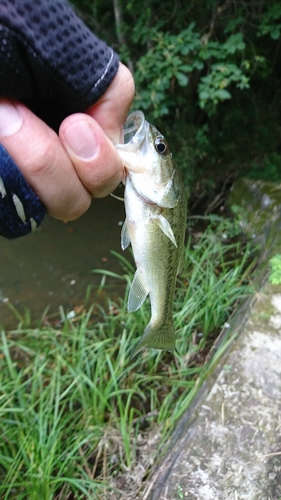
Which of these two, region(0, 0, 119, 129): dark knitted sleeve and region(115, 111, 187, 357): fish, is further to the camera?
region(115, 111, 187, 357): fish

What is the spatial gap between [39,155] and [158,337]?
1.04m

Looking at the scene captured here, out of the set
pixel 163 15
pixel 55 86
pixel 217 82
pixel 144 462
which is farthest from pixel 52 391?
pixel 163 15

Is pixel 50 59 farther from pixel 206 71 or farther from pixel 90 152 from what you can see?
pixel 206 71

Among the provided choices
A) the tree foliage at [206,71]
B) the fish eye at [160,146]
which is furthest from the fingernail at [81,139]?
the tree foliage at [206,71]

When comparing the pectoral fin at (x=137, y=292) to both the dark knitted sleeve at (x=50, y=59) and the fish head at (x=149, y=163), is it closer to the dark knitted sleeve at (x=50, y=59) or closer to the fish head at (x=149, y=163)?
the fish head at (x=149, y=163)

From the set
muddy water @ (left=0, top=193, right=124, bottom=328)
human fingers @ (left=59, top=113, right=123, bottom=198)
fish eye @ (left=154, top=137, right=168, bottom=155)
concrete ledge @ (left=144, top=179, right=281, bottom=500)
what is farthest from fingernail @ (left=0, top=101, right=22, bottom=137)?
muddy water @ (left=0, top=193, right=124, bottom=328)

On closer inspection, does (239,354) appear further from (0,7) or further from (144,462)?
(0,7)

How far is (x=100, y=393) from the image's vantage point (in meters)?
2.40

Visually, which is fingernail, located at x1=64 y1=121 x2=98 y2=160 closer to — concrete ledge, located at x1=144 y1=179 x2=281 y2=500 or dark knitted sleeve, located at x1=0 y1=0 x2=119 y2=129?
dark knitted sleeve, located at x1=0 y1=0 x2=119 y2=129

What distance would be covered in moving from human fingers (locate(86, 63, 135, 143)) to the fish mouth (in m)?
0.15

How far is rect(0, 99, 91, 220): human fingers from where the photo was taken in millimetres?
919

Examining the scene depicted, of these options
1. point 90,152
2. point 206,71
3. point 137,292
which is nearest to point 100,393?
point 137,292

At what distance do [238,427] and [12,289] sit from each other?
250 centimetres

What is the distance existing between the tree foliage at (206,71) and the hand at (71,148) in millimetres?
2224
